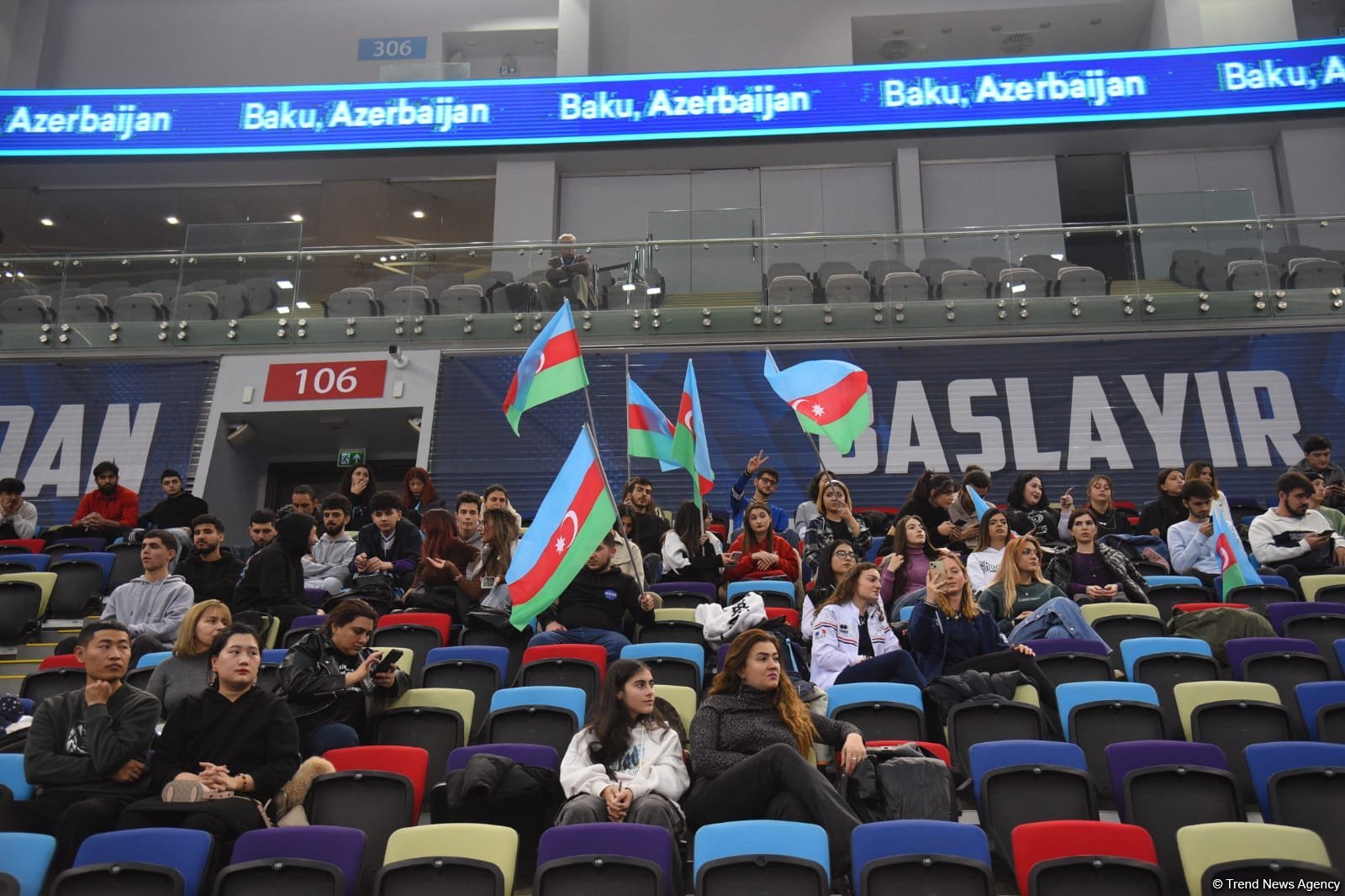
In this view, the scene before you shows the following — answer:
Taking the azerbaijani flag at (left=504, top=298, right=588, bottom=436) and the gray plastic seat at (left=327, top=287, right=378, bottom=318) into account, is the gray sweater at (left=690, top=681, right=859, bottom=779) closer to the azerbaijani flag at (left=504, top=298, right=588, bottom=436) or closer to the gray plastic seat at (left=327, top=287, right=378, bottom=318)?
the azerbaijani flag at (left=504, top=298, right=588, bottom=436)

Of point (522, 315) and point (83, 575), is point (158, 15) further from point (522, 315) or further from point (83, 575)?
point (83, 575)

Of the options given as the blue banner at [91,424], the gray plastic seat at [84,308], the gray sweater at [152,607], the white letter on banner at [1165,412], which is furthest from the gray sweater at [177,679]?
the white letter on banner at [1165,412]

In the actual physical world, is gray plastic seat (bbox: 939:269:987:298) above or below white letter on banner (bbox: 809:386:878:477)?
above

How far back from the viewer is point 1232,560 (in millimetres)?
7598

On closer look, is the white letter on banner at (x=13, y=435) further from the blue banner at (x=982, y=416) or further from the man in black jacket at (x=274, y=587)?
the man in black jacket at (x=274, y=587)

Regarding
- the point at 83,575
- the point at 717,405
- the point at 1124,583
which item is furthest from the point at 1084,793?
the point at 717,405

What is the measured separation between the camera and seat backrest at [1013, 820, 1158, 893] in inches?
169

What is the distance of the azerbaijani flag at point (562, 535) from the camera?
6.03m

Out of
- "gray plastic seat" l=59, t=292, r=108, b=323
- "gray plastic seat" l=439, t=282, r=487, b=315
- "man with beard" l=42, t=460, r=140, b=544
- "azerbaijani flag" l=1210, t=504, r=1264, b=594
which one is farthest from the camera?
"gray plastic seat" l=59, t=292, r=108, b=323

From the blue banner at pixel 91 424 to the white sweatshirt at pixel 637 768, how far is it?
9.51 meters

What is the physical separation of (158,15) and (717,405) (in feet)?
44.4

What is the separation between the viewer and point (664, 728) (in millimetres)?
5141

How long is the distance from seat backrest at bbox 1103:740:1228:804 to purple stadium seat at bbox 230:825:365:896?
314 centimetres

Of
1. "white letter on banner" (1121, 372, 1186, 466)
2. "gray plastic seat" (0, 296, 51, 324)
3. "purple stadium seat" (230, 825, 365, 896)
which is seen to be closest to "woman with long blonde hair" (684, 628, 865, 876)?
"purple stadium seat" (230, 825, 365, 896)
